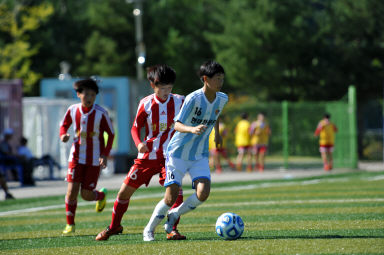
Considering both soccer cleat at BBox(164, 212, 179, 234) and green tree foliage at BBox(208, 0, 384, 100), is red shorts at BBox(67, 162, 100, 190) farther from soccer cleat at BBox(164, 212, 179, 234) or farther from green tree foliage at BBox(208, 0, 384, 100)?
green tree foliage at BBox(208, 0, 384, 100)

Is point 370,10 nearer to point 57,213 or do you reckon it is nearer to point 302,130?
point 302,130

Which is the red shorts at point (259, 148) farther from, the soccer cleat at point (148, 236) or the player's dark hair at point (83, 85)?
the soccer cleat at point (148, 236)

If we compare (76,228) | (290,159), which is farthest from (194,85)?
(76,228)

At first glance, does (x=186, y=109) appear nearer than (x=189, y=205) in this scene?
Yes

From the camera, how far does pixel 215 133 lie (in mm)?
8523

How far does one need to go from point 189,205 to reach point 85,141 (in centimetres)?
239

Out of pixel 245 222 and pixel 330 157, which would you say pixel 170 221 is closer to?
Result: pixel 245 222

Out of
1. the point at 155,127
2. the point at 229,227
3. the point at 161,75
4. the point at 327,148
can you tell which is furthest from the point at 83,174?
the point at 327,148

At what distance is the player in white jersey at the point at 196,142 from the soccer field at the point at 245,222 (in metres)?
0.54

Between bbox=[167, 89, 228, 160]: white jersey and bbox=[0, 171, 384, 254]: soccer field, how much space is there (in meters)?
1.01

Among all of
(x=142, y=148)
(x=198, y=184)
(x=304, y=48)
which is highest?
(x=304, y=48)

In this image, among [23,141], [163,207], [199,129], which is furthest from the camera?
[23,141]

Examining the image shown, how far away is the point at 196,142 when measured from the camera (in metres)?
8.06

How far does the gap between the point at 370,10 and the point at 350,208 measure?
26.2 m
